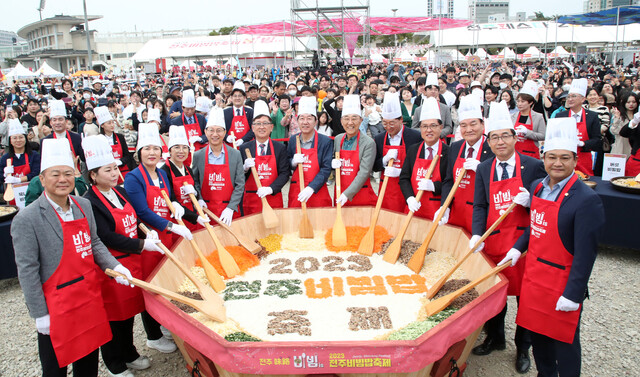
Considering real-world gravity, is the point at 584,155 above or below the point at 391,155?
below

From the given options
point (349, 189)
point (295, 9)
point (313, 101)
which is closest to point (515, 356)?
point (349, 189)

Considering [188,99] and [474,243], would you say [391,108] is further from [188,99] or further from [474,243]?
[188,99]

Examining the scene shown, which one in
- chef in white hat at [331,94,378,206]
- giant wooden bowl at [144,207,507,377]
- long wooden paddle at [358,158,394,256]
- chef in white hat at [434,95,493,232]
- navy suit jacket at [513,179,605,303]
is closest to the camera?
giant wooden bowl at [144,207,507,377]

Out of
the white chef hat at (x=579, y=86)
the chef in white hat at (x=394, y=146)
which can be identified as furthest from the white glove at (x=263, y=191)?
the white chef hat at (x=579, y=86)

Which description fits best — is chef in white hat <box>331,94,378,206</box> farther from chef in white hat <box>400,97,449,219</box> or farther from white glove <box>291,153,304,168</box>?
chef in white hat <box>400,97,449,219</box>

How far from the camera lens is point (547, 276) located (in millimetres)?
2664

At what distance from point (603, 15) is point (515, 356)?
24.3m

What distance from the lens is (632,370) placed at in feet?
10.5

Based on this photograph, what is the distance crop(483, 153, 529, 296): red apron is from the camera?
3201 millimetres

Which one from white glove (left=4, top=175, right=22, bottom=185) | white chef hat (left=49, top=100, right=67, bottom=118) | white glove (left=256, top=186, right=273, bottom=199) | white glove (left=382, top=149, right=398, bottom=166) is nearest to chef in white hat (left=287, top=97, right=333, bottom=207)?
white glove (left=256, top=186, right=273, bottom=199)

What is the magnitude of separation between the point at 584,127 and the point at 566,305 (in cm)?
387

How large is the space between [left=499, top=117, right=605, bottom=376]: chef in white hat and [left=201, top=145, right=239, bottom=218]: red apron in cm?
278

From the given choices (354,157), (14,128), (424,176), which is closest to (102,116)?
(14,128)

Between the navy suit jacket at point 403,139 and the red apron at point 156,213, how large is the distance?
2.21 metres
